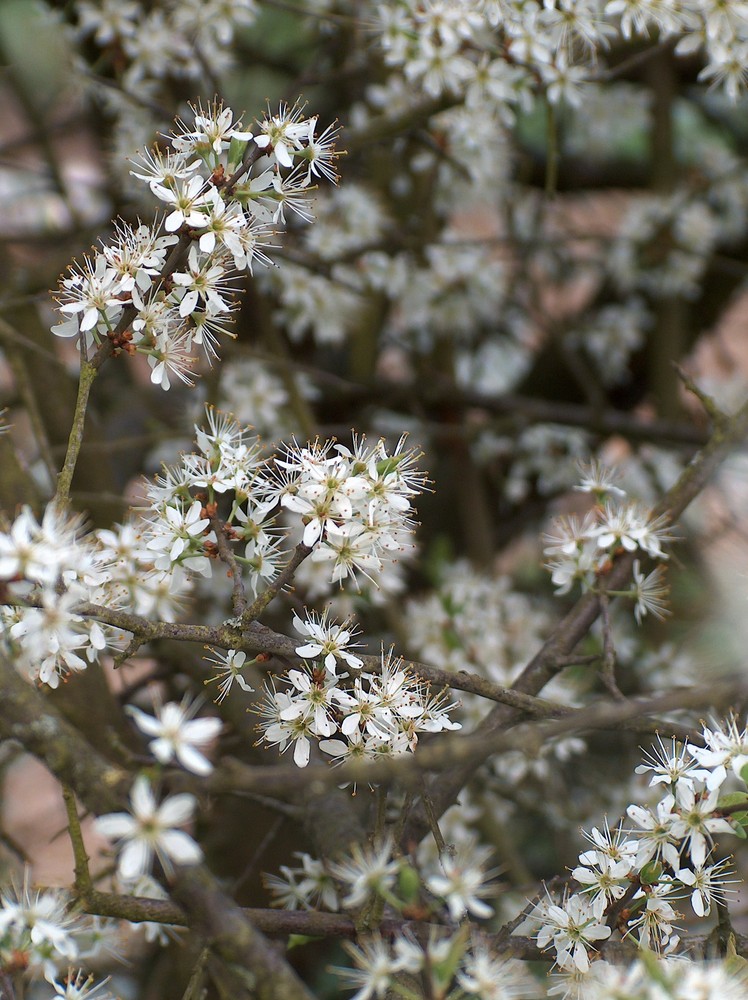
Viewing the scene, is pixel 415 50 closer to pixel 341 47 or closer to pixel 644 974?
pixel 341 47

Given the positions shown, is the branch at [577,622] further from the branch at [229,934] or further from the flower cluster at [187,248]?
the flower cluster at [187,248]

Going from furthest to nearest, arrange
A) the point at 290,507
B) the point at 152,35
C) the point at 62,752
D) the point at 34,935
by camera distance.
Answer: the point at 152,35 < the point at 290,507 < the point at 34,935 < the point at 62,752

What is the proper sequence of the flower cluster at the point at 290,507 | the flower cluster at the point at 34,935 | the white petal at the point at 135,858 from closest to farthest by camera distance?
the white petal at the point at 135,858 < the flower cluster at the point at 34,935 < the flower cluster at the point at 290,507

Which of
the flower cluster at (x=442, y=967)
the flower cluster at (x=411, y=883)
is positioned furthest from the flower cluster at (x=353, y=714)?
the flower cluster at (x=442, y=967)

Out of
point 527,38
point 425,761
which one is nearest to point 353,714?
point 425,761

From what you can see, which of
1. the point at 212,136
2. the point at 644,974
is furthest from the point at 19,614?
the point at 644,974

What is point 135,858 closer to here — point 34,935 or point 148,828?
point 148,828
